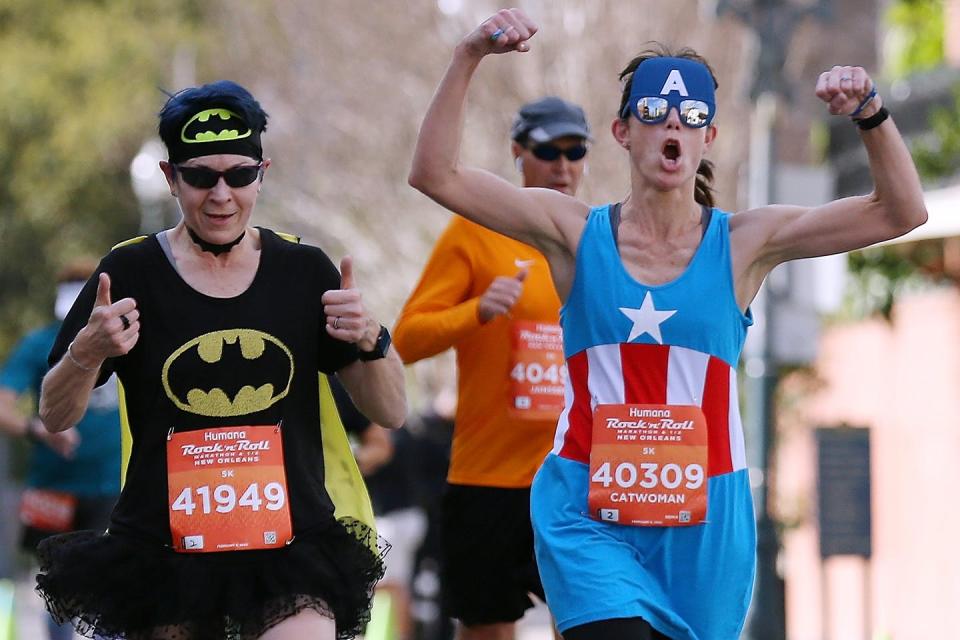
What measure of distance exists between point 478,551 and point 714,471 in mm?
2132

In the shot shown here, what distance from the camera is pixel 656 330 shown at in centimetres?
574

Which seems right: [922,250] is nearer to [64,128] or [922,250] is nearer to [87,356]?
[87,356]

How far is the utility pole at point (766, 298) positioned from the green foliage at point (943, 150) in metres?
2.56

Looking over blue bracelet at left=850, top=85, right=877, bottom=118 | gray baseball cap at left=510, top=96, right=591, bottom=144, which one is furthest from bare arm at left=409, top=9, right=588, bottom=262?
gray baseball cap at left=510, top=96, right=591, bottom=144

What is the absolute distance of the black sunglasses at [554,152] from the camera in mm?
7871

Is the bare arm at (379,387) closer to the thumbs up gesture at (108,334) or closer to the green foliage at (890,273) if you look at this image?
the thumbs up gesture at (108,334)

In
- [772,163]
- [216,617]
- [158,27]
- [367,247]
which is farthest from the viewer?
[158,27]

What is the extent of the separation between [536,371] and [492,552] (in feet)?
2.38

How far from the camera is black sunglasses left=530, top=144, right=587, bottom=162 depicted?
7871mm

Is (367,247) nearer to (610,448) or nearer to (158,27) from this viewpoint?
(158,27)

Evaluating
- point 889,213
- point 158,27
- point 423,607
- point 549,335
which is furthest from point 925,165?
point 158,27

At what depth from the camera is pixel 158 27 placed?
40250mm

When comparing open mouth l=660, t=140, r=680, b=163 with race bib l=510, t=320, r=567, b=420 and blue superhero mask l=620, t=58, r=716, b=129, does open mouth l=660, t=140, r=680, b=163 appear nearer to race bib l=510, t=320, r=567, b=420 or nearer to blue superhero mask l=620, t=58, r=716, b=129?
blue superhero mask l=620, t=58, r=716, b=129

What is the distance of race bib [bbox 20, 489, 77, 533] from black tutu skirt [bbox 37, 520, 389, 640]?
474cm
